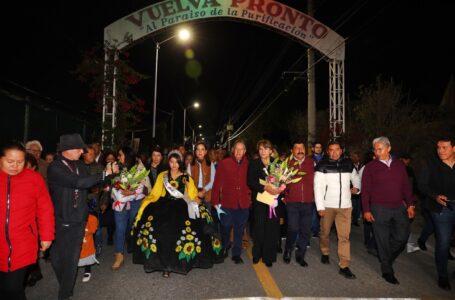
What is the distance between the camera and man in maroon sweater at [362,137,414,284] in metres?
5.41

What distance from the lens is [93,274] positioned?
5520mm

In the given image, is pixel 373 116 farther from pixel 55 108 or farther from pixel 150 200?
pixel 150 200

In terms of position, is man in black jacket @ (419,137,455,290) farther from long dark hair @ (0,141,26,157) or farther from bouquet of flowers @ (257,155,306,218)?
long dark hair @ (0,141,26,157)

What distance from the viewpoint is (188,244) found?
5.45 m

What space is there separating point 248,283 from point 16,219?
10.3 ft

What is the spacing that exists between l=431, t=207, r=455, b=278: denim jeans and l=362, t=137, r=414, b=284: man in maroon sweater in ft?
1.28

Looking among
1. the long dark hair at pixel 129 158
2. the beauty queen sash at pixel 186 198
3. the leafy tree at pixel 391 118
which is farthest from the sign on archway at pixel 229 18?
the beauty queen sash at pixel 186 198

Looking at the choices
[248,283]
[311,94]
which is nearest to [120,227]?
[248,283]

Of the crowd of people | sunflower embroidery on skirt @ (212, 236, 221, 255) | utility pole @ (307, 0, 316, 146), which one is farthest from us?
utility pole @ (307, 0, 316, 146)

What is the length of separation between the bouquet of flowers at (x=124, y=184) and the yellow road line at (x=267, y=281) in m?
2.40

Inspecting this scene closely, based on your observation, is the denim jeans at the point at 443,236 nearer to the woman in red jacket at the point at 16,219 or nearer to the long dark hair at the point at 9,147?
the woman in red jacket at the point at 16,219

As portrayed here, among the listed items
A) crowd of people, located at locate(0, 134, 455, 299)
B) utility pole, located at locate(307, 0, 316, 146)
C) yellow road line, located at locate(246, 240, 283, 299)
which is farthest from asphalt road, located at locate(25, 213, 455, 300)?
utility pole, located at locate(307, 0, 316, 146)

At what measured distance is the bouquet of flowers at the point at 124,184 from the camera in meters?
5.94

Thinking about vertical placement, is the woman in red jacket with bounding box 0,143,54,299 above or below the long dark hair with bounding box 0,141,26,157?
below
